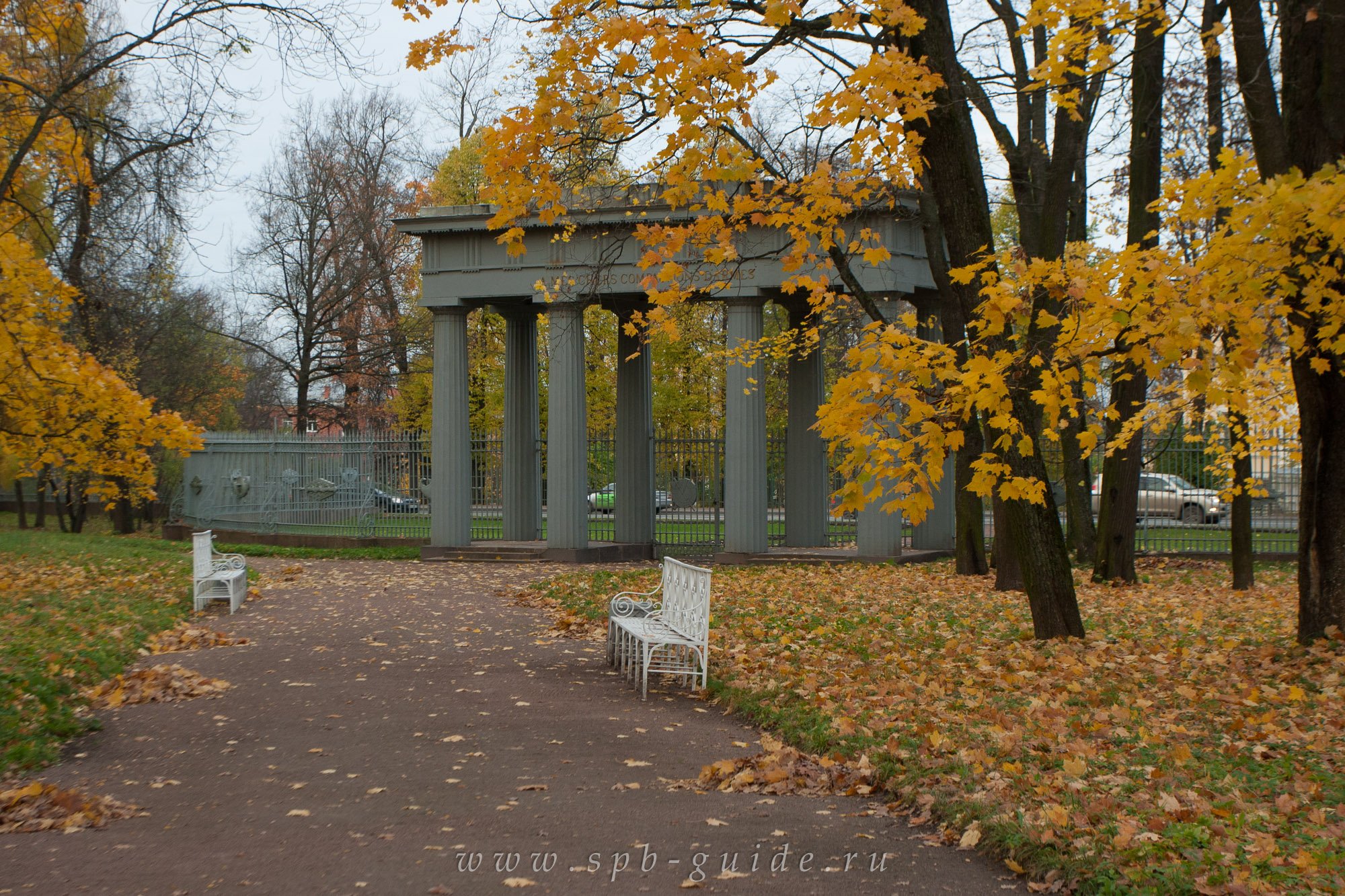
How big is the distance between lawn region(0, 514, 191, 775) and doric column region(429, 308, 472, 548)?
4629 mm

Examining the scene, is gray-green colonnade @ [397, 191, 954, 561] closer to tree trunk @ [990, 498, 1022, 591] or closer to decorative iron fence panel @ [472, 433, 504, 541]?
decorative iron fence panel @ [472, 433, 504, 541]

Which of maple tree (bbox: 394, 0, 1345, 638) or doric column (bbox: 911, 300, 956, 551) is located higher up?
maple tree (bbox: 394, 0, 1345, 638)

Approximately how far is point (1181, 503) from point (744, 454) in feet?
28.0

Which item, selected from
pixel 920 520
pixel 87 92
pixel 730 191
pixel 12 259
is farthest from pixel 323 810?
pixel 730 191

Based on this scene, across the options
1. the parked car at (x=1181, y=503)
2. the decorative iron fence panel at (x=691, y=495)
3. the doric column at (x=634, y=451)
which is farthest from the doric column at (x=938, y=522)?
the doric column at (x=634, y=451)

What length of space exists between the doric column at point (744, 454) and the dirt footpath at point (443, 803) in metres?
10.8

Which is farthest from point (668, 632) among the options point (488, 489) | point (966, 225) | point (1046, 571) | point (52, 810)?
point (488, 489)

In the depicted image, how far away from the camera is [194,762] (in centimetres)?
658

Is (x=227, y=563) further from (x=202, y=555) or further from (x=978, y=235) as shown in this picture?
(x=978, y=235)

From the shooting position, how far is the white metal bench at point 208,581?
13523mm

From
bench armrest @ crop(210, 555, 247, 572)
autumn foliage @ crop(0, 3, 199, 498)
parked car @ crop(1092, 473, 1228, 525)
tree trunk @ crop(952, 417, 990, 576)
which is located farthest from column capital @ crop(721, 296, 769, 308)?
autumn foliage @ crop(0, 3, 199, 498)

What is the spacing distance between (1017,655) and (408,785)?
5.35 meters

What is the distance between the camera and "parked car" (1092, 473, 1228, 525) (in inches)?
868

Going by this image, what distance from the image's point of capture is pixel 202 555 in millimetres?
13656
